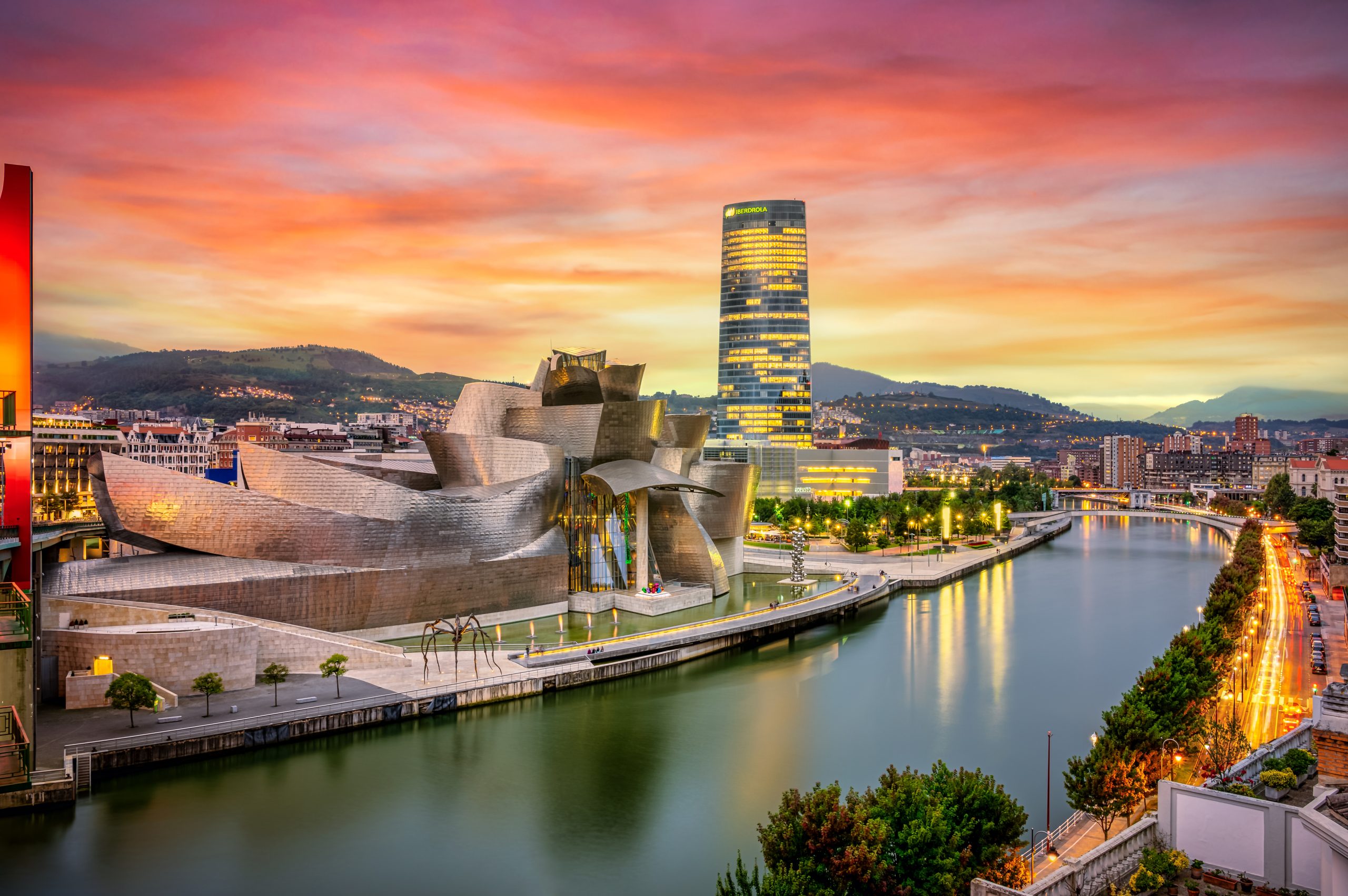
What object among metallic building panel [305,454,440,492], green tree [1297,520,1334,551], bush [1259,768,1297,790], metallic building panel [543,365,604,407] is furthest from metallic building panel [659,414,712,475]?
green tree [1297,520,1334,551]

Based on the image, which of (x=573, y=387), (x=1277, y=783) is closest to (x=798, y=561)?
(x=573, y=387)

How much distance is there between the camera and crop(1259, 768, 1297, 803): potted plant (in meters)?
14.0

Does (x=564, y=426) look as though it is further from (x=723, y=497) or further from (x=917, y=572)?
(x=917, y=572)

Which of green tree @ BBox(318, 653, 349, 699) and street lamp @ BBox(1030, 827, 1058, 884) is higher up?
green tree @ BBox(318, 653, 349, 699)

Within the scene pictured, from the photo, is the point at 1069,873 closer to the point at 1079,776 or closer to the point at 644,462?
the point at 1079,776

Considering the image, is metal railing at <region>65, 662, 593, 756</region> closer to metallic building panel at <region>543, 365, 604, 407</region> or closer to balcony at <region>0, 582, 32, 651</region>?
balcony at <region>0, 582, 32, 651</region>

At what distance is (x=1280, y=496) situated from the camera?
9944 cm

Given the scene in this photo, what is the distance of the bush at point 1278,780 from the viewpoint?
46.1 feet

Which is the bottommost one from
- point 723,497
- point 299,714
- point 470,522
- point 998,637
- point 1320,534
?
point 998,637

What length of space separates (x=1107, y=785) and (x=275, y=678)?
66.5 ft

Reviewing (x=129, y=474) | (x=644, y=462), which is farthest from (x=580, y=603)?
(x=129, y=474)

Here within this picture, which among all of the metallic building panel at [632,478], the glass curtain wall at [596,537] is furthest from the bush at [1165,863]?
the glass curtain wall at [596,537]

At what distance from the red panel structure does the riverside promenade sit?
4.55 meters

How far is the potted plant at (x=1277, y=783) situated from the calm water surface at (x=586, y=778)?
585 centimetres
